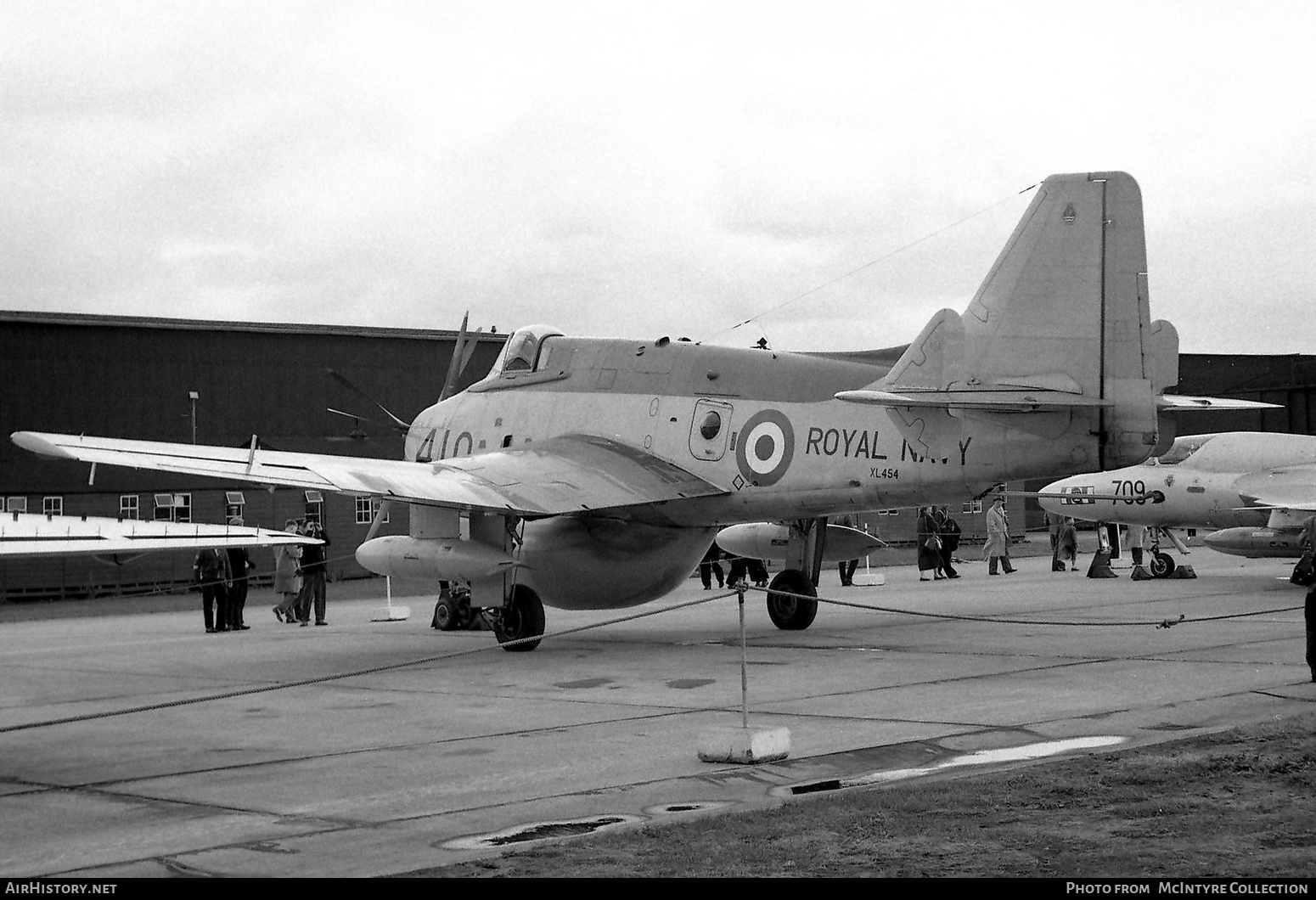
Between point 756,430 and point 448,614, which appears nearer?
point 756,430

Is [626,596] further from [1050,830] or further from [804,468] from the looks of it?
[1050,830]

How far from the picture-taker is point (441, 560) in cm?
1720

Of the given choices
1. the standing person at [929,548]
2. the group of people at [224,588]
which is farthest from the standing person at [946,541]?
the group of people at [224,588]

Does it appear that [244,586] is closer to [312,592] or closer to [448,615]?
[312,592]

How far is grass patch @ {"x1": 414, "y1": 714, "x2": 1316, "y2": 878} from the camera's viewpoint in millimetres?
6230

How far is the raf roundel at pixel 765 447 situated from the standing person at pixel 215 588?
1063 centimetres

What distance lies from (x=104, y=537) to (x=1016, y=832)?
6.08m

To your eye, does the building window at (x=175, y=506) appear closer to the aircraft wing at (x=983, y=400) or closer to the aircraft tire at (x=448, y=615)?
the aircraft tire at (x=448, y=615)

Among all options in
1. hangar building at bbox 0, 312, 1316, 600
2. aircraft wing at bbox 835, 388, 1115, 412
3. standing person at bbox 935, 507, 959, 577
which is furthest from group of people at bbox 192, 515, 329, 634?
standing person at bbox 935, 507, 959, 577

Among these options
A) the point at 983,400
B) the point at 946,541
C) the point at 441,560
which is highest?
the point at 983,400

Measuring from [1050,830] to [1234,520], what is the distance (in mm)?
24978

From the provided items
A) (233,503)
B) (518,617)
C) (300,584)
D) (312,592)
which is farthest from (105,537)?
→ (233,503)

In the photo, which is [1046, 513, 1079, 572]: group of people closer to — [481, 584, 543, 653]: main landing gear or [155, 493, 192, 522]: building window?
[481, 584, 543, 653]: main landing gear

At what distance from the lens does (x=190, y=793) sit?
356 inches
